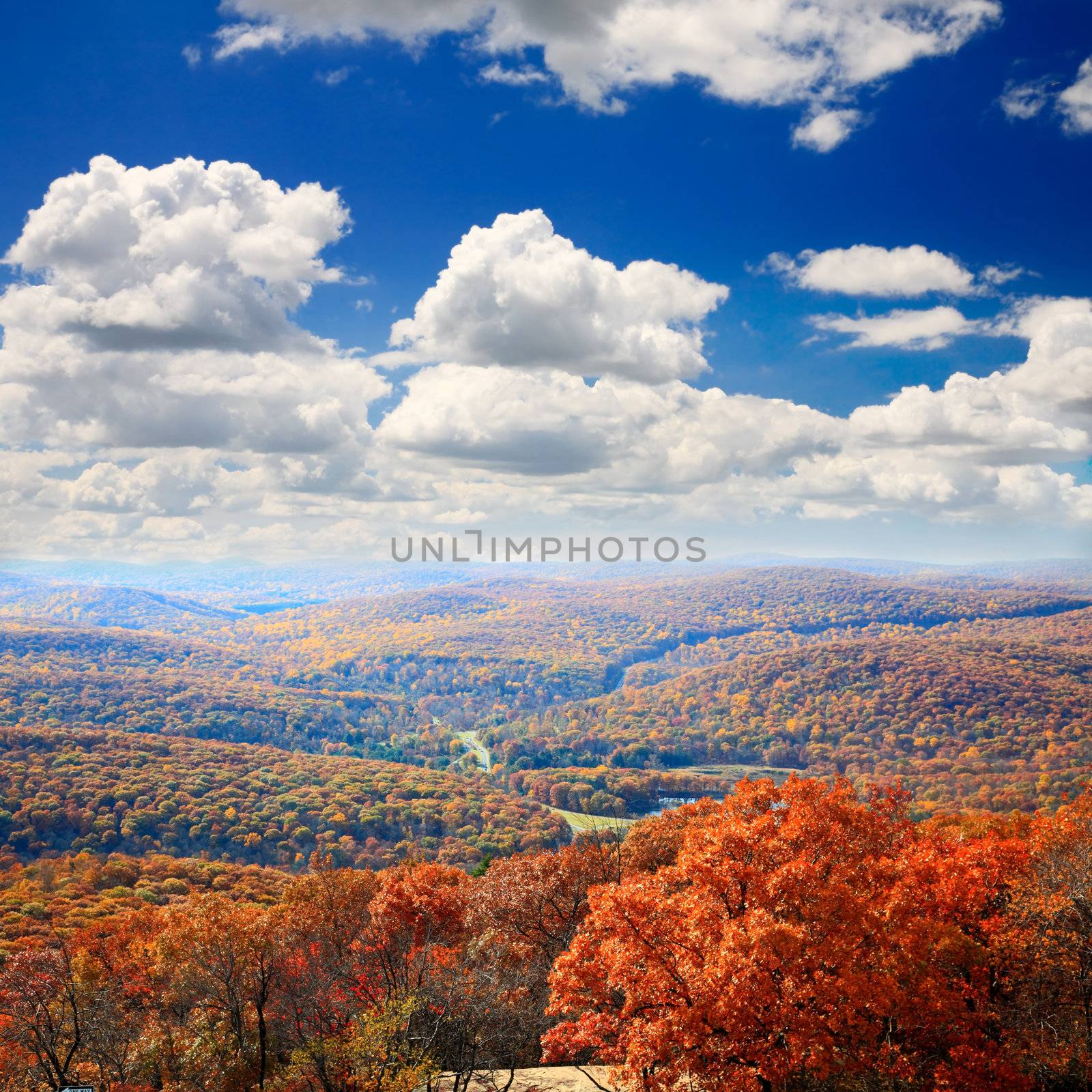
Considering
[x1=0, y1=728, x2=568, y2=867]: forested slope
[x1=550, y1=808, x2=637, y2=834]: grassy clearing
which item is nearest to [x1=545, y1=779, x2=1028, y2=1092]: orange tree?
[x1=0, y1=728, x2=568, y2=867]: forested slope

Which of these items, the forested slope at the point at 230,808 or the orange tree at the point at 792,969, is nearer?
the orange tree at the point at 792,969

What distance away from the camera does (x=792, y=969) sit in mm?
17656

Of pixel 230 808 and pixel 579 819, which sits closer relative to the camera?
pixel 230 808

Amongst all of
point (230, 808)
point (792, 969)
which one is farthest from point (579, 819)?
point (792, 969)

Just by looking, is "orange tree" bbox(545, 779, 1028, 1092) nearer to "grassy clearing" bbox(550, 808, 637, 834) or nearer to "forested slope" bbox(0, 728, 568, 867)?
"forested slope" bbox(0, 728, 568, 867)

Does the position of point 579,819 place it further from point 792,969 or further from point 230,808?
point 792,969

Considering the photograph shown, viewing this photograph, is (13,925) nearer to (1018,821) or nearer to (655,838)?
(655,838)

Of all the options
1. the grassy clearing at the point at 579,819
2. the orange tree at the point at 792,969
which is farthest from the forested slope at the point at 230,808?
the orange tree at the point at 792,969

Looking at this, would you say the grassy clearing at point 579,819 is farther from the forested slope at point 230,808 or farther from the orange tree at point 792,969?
the orange tree at point 792,969

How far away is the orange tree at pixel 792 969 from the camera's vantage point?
57.0ft

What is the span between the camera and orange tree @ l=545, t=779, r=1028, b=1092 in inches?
683

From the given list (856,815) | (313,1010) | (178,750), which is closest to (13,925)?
(313,1010)

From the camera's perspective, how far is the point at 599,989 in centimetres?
1986

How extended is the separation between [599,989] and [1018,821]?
3970 cm
